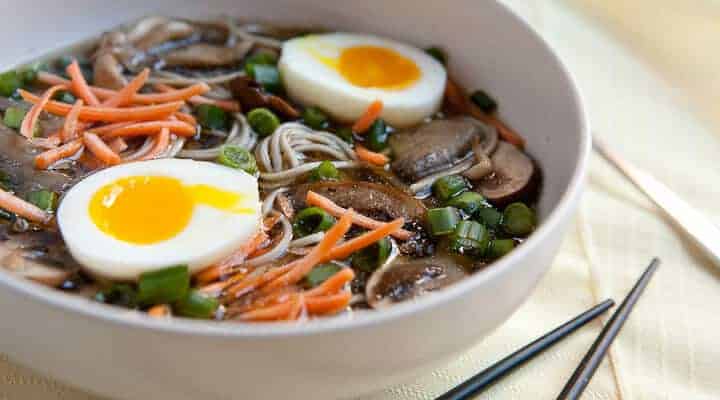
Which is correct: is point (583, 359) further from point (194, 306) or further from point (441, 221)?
point (194, 306)

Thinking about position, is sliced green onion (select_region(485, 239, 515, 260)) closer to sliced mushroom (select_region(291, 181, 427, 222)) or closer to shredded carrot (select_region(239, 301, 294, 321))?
sliced mushroom (select_region(291, 181, 427, 222))

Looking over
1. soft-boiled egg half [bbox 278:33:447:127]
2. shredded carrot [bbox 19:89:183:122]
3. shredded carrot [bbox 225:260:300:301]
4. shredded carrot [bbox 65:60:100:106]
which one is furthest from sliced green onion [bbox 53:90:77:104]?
shredded carrot [bbox 225:260:300:301]

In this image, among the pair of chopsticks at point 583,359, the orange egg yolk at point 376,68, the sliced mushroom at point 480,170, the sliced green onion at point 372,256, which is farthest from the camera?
the orange egg yolk at point 376,68

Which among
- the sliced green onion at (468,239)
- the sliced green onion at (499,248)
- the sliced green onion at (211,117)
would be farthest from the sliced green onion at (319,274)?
the sliced green onion at (211,117)

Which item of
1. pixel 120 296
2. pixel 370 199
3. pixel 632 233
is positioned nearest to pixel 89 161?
pixel 120 296

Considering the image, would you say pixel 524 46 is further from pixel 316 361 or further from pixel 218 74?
pixel 316 361

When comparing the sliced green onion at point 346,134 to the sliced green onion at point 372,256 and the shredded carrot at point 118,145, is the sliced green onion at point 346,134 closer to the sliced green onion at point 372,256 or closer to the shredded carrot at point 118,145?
the sliced green onion at point 372,256
